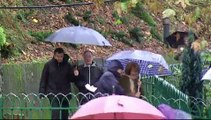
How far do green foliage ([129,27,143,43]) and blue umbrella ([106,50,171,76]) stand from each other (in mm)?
11954

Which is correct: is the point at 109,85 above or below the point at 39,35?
below

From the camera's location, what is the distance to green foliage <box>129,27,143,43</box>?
25375 mm

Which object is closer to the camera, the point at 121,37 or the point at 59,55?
the point at 59,55

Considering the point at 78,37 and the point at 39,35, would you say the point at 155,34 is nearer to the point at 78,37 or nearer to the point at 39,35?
the point at 39,35

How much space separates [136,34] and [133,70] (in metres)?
15.0

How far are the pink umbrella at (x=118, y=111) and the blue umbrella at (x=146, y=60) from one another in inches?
221

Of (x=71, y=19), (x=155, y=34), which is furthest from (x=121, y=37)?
(x=155, y=34)

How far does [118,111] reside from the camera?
662 centimetres

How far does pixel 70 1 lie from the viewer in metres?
23.1

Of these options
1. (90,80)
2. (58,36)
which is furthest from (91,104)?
(58,36)

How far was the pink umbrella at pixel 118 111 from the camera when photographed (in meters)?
6.67

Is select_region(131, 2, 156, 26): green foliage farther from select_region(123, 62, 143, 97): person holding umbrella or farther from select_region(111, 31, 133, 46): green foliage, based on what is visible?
select_region(123, 62, 143, 97): person holding umbrella

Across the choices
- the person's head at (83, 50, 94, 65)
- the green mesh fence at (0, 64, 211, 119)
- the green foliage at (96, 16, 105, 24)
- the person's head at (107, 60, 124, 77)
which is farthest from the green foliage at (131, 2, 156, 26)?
the person's head at (107, 60, 124, 77)

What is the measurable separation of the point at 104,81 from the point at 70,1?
13.0 metres
